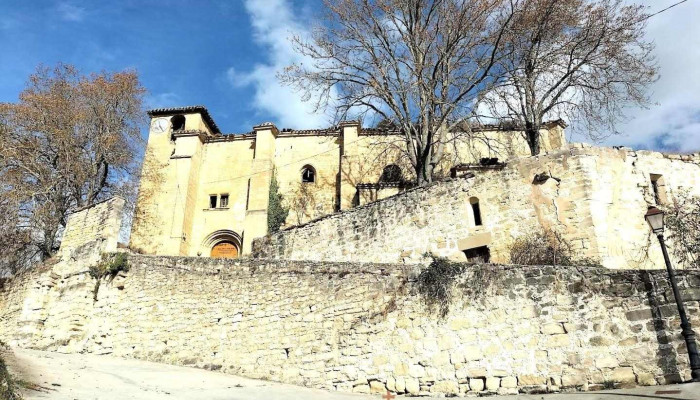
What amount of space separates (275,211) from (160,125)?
8.96 meters

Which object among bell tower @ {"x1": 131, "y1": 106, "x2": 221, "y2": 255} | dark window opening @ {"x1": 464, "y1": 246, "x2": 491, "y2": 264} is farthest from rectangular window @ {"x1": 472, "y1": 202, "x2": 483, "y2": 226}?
bell tower @ {"x1": 131, "y1": 106, "x2": 221, "y2": 255}

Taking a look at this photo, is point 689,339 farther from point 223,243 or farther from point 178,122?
point 178,122

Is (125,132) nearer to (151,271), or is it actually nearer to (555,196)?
(151,271)

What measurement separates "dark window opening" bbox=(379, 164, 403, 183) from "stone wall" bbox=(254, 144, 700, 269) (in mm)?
10210

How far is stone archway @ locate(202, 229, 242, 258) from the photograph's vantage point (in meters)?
25.9

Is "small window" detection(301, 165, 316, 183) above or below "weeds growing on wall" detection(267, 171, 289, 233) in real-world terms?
above

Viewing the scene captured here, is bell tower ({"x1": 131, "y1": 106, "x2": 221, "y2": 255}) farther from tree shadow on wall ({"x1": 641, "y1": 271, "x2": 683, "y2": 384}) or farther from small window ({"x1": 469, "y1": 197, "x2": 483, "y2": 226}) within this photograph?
tree shadow on wall ({"x1": 641, "y1": 271, "x2": 683, "y2": 384})

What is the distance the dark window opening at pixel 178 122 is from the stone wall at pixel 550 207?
17937mm

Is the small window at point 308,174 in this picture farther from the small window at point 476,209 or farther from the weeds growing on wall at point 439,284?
the weeds growing on wall at point 439,284

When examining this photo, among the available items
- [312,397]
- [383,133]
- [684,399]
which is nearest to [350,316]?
[312,397]

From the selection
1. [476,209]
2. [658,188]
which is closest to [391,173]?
[476,209]

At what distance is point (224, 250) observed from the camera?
85.5 ft

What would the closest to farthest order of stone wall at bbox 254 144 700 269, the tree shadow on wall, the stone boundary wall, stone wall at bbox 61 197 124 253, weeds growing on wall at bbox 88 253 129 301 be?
1. the tree shadow on wall
2. the stone boundary wall
3. stone wall at bbox 254 144 700 269
4. weeds growing on wall at bbox 88 253 129 301
5. stone wall at bbox 61 197 124 253

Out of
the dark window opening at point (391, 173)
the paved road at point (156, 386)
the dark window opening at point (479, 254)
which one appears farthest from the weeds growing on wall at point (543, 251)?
the dark window opening at point (391, 173)
